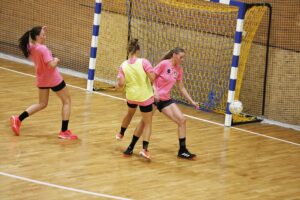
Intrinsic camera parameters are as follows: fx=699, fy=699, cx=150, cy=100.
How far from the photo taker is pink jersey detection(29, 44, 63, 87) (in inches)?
395

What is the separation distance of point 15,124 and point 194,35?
4.75 metres

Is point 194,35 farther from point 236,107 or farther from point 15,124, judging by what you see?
point 15,124

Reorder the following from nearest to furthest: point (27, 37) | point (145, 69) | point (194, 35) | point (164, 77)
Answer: point (145, 69)
point (164, 77)
point (27, 37)
point (194, 35)

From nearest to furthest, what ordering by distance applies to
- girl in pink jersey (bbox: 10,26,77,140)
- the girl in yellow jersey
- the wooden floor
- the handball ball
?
1. the wooden floor
2. the girl in yellow jersey
3. girl in pink jersey (bbox: 10,26,77,140)
4. the handball ball

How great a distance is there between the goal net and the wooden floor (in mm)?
728

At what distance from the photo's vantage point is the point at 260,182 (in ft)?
30.8

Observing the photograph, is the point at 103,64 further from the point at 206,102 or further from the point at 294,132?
the point at 294,132

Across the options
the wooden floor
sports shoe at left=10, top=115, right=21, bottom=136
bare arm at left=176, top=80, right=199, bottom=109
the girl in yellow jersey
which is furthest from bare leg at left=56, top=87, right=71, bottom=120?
bare arm at left=176, top=80, right=199, bottom=109

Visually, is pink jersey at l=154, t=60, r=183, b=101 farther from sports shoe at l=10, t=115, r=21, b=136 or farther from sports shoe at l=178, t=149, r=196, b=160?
sports shoe at l=10, t=115, r=21, b=136

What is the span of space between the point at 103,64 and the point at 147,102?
19.8 ft

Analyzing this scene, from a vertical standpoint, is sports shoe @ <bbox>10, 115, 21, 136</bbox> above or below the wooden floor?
above

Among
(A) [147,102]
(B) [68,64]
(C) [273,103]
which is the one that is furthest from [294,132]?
(B) [68,64]

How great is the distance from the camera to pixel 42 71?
10.2 metres

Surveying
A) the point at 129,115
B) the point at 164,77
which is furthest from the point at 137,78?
the point at 129,115
